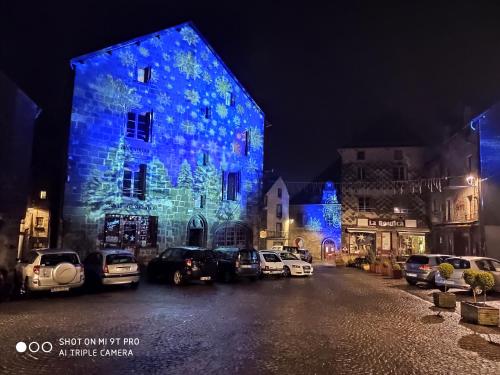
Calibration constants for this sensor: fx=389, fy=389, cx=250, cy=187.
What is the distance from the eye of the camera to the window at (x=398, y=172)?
39906 mm

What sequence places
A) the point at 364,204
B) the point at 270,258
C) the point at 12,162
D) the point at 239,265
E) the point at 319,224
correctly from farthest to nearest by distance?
the point at 319,224, the point at 364,204, the point at 270,258, the point at 239,265, the point at 12,162

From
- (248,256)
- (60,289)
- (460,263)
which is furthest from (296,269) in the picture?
(60,289)

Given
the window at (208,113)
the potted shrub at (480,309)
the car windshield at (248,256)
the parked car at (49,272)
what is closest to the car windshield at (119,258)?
the parked car at (49,272)

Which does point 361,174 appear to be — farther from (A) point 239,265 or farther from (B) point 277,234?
(A) point 239,265

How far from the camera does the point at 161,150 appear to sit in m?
24.0

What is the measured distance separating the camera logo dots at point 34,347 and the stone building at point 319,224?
120 feet

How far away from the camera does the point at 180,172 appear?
24906 mm

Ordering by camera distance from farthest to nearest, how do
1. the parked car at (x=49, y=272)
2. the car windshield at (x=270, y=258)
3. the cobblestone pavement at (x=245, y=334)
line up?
1. the car windshield at (x=270, y=258)
2. the parked car at (x=49, y=272)
3. the cobblestone pavement at (x=245, y=334)

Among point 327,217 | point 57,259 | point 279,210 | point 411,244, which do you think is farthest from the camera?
point 279,210

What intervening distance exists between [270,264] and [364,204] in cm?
2320

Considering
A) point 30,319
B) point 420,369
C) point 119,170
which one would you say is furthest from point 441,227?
point 30,319

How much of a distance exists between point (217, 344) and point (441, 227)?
32390 mm

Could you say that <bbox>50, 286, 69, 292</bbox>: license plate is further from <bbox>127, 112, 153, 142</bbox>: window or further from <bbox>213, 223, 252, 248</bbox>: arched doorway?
<bbox>213, 223, 252, 248</bbox>: arched doorway

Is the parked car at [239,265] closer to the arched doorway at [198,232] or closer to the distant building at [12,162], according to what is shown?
the arched doorway at [198,232]
